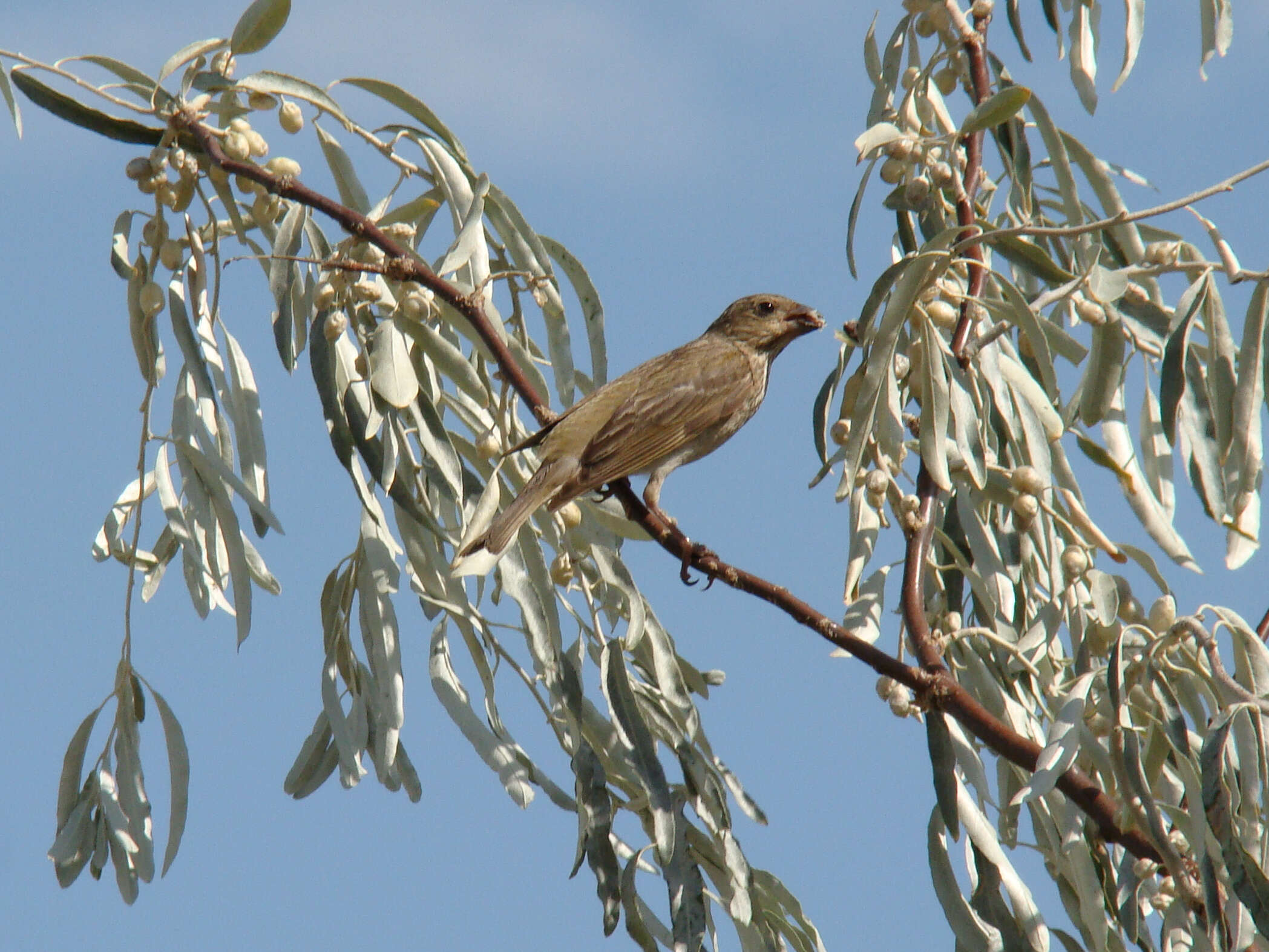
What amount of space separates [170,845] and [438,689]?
0.73 m

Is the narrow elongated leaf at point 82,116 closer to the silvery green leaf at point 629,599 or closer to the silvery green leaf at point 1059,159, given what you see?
the silvery green leaf at point 629,599

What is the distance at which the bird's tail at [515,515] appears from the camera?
3.46 m

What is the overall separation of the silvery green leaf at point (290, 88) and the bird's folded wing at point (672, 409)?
1.24 metres

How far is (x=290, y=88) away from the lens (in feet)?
11.2


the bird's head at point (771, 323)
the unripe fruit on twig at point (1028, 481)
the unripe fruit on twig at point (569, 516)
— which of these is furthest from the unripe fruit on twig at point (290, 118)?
the bird's head at point (771, 323)

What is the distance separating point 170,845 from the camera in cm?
358

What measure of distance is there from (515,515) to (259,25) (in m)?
1.25

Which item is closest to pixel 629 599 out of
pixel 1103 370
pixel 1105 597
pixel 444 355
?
pixel 444 355

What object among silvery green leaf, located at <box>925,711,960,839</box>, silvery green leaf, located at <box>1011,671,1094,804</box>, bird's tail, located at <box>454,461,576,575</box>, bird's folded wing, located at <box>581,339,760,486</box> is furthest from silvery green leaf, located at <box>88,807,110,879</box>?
silvery green leaf, located at <box>1011,671,1094,804</box>

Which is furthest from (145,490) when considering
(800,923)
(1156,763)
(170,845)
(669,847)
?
(1156,763)

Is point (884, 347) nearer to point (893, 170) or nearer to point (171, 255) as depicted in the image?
point (893, 170)

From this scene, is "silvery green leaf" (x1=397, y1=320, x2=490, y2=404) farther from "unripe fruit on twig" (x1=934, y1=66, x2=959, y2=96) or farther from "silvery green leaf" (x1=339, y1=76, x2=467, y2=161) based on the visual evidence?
"unripe fruit on twig" (x1=934, y1=66, x2=959, y2=96)

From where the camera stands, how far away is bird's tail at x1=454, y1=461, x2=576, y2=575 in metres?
3.46

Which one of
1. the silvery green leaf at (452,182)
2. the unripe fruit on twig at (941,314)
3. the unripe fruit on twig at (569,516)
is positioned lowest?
the unripe fruit on twig at (569,516)
